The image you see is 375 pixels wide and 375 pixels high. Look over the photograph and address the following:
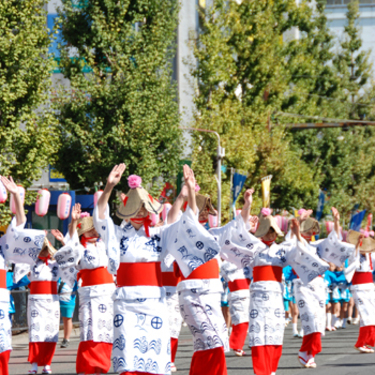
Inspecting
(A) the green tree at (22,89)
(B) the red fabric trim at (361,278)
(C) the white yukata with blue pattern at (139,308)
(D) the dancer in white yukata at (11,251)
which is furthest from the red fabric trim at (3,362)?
(B) the red fabric trim at (361,278)

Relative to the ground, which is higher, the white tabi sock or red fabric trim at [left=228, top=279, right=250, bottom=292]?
red fabric trim at [left=228, top=279, right=250, bottom=292]

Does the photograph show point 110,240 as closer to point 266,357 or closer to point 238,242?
point 238,242

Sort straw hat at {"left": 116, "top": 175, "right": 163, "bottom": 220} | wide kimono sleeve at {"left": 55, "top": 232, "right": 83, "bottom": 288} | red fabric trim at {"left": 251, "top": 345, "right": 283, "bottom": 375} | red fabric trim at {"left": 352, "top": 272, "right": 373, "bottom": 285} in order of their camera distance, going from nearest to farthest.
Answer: straw hat at {"left": 116, "top": 175, "right": 163, "bottom": 220} < red fabric trim at {"left": 251, "top": 345, "right": 283, "bottom": 375} < wide kimono sleeve at {"left": 55, "top": 232, "right": 83, "bottom": 288} < red fabric trim at {"left": 352, "top": 272, "right": 373, "bottom": 285}

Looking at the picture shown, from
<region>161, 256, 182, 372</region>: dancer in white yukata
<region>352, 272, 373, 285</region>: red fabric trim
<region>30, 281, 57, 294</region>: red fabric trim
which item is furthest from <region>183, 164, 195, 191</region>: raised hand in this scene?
<region>352, 272, 373, 285</region>: red fabric trim

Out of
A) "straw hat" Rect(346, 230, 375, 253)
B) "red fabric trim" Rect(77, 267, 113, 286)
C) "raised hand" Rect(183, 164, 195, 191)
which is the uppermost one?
"raised hand" Rect(183, 164, 195, 191)

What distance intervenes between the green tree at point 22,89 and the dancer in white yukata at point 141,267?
21.9ft

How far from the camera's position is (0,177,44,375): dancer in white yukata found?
269 inches

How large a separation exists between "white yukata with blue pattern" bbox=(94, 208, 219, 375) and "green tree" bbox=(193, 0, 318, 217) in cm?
1615

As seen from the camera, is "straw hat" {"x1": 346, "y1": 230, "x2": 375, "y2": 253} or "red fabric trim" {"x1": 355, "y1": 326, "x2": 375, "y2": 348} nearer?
"red fabric trim" {"x1": 355, "y1": 326, "x2": 375, "y2": 348}

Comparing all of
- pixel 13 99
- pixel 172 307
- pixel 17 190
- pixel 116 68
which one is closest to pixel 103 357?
pixel 172 307

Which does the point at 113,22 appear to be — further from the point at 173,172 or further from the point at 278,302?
the point at 278,302

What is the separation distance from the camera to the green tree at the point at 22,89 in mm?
13039

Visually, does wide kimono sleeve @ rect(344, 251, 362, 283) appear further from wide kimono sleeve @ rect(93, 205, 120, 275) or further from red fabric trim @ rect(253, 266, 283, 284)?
wide kimono sleeve @ rect(93, 205, 120, 275)

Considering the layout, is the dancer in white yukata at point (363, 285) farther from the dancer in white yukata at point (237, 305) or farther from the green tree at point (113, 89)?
the green tree at point (113, 89)
